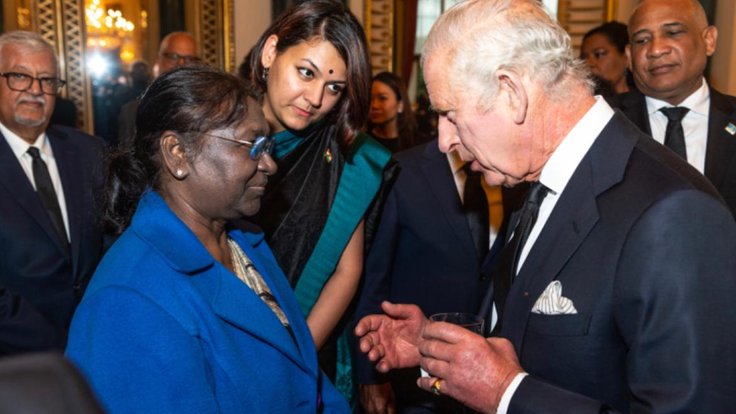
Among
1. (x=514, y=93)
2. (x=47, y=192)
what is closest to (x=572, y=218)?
(x=514, y=93)

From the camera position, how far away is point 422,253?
2330 millimetres

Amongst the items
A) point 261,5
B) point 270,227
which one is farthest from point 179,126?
point 261,5

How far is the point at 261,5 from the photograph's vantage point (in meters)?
7.39

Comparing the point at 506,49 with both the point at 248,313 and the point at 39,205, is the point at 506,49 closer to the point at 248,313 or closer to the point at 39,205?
the point at 248,313

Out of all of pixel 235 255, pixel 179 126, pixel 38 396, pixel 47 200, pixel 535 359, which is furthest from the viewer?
pixel 47 200

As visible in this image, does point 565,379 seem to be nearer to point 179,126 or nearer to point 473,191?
point 179,126

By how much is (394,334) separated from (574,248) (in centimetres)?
62

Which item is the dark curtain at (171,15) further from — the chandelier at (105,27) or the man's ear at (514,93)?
the man's ear at (514,93)

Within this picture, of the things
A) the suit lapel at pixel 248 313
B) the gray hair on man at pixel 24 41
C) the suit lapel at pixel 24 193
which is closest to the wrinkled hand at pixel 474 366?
the suit lapel at pixel 248 313

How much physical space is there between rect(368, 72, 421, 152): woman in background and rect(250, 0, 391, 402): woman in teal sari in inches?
95.5

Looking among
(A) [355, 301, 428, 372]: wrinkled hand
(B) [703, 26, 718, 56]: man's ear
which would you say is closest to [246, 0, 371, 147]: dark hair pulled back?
(A) [355, 301, 428, 372]: wrinkled hand

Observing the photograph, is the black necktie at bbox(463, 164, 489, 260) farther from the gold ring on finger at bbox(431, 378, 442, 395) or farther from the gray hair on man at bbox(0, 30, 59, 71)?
the gray hair on man at bbox(0, 30, 59, 71)

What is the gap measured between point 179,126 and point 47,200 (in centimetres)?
148

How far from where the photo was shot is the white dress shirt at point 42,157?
2.70 m
